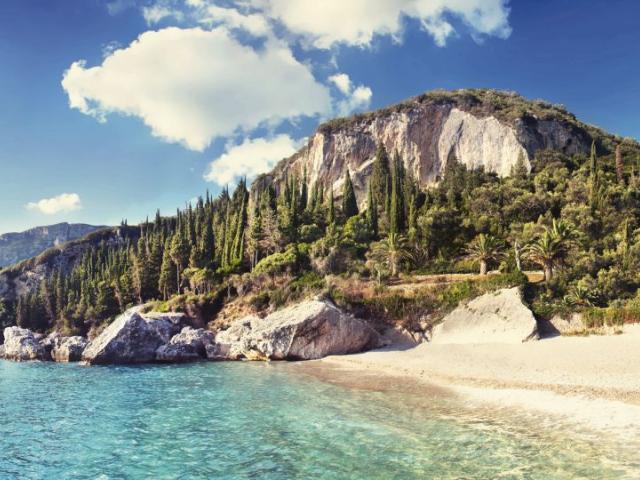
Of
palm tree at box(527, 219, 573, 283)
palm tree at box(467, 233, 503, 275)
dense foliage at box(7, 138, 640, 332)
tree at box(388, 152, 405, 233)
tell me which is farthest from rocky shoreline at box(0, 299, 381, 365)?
tree at box(388, 152, 405, 233)

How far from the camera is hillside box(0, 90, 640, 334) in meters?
35.2

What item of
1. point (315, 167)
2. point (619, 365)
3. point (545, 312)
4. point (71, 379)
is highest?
point (315, 167)

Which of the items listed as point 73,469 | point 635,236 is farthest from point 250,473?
point 635,236

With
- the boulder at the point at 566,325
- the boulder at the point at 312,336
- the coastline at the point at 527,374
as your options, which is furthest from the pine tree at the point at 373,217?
the boulder at the point at 566,325

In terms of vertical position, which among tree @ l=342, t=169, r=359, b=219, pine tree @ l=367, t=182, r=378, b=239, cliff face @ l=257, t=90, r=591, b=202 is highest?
cliff face @ l=257, t=90, r=591, b=202

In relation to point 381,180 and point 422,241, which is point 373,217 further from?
point 381,180

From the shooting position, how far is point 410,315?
1377 inches

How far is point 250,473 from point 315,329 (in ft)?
70.8

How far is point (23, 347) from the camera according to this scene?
156ft

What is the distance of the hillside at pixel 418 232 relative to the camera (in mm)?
35188

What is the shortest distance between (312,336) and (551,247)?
20.3m

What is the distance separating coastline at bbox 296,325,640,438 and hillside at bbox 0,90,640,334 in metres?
5.17

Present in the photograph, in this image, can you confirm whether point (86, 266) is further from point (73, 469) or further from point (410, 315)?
point (73, 469)

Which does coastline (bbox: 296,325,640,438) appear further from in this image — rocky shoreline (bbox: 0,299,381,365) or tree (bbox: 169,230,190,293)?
tree (bbox: 169,230,190,293)
